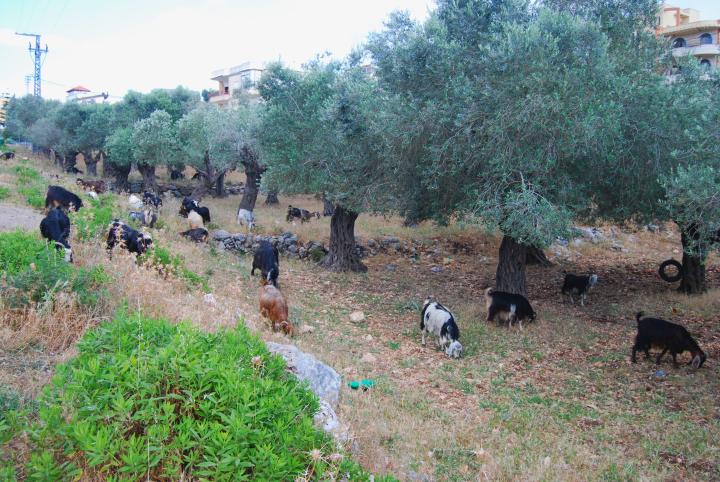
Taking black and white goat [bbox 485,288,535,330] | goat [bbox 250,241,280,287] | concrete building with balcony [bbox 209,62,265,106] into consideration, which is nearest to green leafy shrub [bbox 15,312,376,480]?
black and white goat [bbox 485,288,535,330]

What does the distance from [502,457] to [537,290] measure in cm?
1007

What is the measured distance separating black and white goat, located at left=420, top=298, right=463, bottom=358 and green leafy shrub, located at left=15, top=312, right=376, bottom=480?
20.1 feet

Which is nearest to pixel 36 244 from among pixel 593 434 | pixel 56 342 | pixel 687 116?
pixel 56 342

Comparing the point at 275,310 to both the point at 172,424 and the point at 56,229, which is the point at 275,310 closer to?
the point at 56,229

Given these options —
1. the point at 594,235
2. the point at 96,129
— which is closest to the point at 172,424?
the point at 594,235

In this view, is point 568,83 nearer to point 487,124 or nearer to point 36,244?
point 487,124

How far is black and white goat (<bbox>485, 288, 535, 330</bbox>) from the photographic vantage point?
11.0m

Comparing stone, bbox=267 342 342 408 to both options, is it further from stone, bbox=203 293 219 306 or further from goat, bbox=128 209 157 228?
goat, bbox=128 209 157 228

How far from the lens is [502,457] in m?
5.53

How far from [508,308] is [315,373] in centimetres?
609

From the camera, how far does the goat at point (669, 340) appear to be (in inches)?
353

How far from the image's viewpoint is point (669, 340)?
29.6 ft

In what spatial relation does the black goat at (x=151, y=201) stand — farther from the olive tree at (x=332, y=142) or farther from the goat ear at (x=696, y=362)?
the goat ear at (x=696, y=362)

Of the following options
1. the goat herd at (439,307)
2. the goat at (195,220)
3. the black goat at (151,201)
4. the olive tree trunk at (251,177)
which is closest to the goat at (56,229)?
the goat herd at (439,307)
